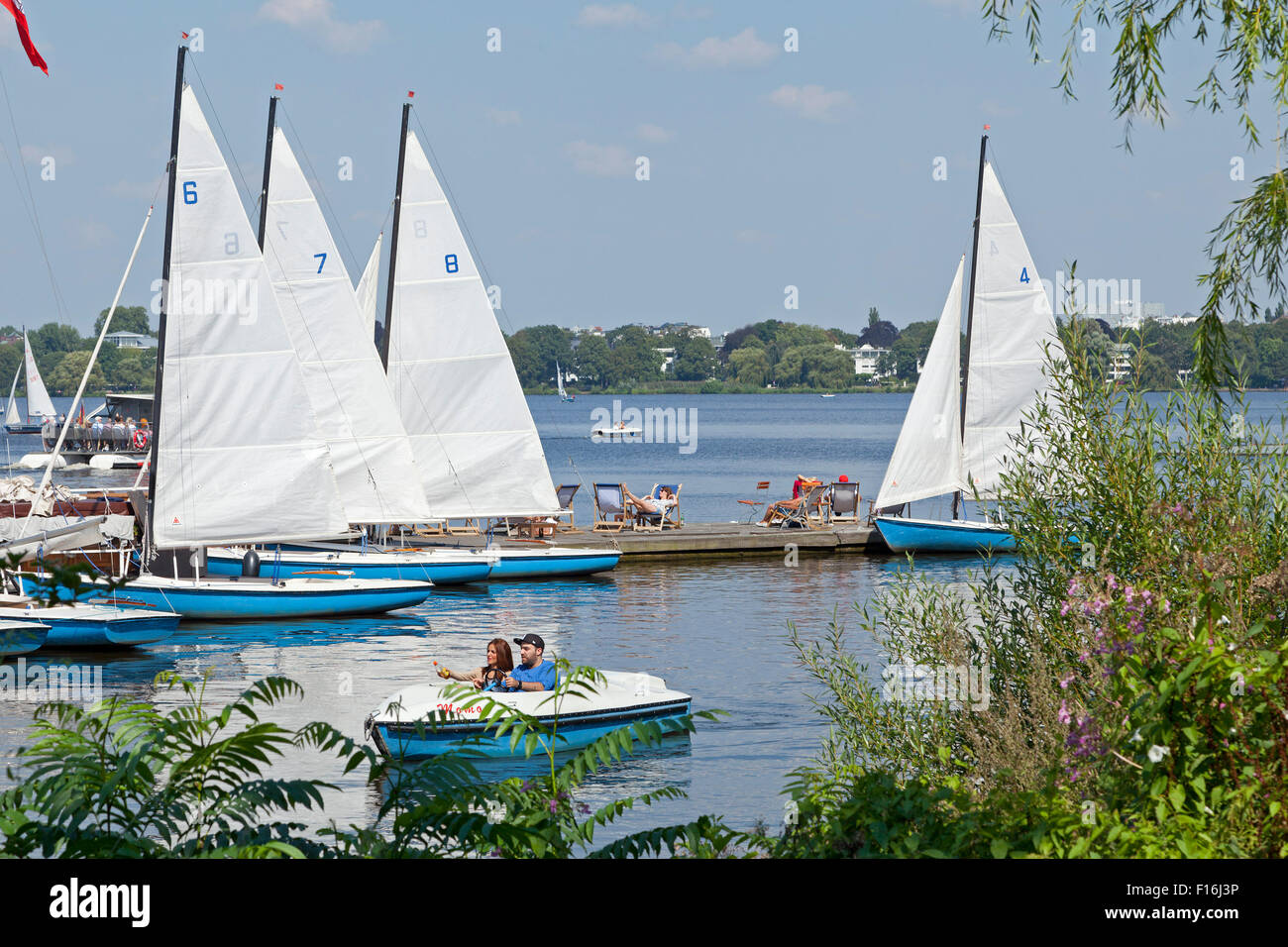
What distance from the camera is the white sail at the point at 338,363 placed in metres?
30.6

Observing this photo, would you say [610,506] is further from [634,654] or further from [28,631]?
[28,631]

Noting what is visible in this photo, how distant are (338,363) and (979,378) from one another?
18957 millimetres

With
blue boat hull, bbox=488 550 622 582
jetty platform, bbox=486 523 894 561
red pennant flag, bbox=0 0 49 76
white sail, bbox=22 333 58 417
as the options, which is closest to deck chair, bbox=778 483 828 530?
jetty platform, bbox=486 523 894 561

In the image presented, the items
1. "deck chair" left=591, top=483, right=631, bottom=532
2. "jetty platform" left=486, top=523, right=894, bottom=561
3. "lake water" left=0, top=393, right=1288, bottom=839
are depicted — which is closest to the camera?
"lake water" left=0, top=393, right=1288, bottom=839

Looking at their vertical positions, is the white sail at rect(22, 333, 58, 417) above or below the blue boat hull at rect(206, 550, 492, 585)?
above

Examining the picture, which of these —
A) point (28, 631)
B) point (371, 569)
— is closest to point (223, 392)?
point (371, 569)

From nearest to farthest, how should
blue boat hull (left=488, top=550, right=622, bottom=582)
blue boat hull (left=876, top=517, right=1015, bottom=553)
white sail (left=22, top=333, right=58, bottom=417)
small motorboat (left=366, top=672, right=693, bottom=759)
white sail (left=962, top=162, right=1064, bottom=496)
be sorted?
small motorboat (left=366, top=672, right=693, bottom=759)
blue boat hull (left=488, top=550, right=622, bottom=582)
blue boat hull (left=876, top=517, right=1015, bottom=553)
white sail (left=962, top=162, right=1064, bottom=496)
white sail (left=22, top=333, right=58, bottom=417)

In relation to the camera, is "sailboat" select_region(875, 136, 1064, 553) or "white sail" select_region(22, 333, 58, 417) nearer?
"sailboat" select_region(875, 136, 1064, 553)

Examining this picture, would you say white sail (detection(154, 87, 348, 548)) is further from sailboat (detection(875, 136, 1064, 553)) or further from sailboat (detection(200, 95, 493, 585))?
sailboat (detection(875, 136, 1064, 553))

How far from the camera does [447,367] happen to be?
109ft

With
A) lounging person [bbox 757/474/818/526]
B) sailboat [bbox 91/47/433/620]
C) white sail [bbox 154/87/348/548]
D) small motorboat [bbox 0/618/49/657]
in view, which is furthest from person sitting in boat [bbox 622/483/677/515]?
small motorboat [bbox 0/618/49/657]

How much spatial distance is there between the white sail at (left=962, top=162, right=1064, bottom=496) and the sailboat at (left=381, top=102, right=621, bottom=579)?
14018 millimetres

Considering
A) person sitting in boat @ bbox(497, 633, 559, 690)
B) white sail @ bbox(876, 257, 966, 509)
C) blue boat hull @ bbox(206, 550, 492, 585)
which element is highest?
white sail @ bbox(876, 257, 966, 509)

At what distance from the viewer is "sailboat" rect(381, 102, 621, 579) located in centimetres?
3309
